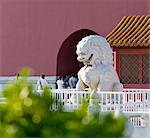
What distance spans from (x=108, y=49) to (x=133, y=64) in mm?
4538

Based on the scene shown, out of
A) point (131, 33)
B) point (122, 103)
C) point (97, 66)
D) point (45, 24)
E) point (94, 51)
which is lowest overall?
point (122, 103)

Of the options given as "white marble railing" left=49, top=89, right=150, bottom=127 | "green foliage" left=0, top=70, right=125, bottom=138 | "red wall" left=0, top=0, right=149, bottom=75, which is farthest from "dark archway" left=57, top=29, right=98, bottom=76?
"green foliage" left=0, top=70, right=125, bottom=138

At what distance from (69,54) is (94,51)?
7022 millimetres

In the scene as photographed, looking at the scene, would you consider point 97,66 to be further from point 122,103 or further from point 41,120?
point 41,120

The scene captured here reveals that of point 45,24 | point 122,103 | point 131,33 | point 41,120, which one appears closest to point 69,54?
point 45,24

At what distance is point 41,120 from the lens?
2293mm

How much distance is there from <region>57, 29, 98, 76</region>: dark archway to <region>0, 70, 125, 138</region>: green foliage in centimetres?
1279

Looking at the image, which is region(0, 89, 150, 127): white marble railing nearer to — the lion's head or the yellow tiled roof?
the lion's head

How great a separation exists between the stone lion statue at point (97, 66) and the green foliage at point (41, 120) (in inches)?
241

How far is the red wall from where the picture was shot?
1482cm

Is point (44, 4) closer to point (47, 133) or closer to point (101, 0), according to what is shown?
point (101, 0)

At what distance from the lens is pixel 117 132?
7.14ft

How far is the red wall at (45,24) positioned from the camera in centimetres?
1482

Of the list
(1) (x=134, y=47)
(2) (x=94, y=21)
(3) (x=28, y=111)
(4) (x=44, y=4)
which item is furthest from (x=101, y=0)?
(3) (x=28, y=111)
